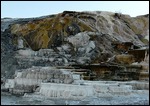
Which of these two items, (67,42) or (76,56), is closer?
(76,56)

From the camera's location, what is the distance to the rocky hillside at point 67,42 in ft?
85.0

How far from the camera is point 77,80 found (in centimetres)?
1825

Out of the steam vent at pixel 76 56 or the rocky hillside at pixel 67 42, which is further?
the rocky hillside at pixel 67 42

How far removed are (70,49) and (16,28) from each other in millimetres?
6503

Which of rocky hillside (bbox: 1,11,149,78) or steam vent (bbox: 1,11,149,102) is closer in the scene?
steam vent (bbox: 1,11,149,102)

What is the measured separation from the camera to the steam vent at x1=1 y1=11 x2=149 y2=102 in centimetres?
1764

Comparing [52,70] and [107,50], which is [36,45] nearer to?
[107,50]

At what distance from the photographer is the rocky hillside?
2592 cm

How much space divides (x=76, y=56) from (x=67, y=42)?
6.78 ft

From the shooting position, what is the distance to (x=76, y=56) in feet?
96.8

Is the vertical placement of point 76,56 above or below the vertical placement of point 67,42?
below

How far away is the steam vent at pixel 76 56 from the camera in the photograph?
57.9ft

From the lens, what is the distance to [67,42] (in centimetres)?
3112

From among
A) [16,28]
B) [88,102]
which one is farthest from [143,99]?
[16,28]
